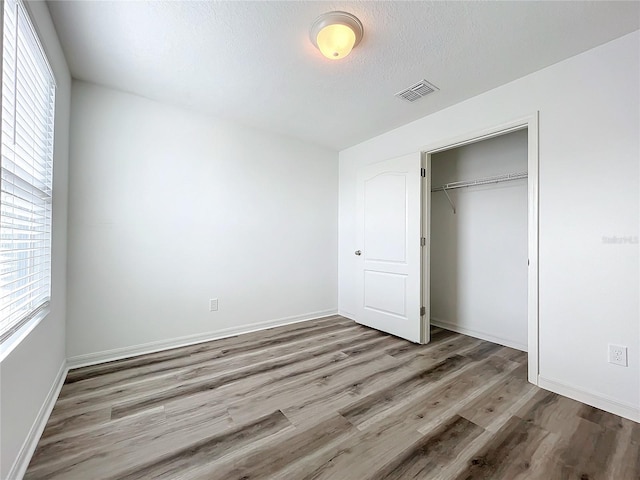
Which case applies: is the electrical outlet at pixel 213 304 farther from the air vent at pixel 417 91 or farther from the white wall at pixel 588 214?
the white wall at pixel 588 214

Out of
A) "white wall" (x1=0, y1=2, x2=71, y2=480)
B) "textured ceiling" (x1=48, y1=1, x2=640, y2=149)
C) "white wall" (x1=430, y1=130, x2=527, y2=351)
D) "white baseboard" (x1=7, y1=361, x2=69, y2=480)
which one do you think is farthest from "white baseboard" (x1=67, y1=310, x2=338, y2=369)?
"textured ceiling" (x1=48, y1=1, x2=640, y2=149)

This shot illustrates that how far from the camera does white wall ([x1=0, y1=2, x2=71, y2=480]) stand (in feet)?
3.84

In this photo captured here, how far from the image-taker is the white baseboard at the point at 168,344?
238cm

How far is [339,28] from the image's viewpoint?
5.52 feet

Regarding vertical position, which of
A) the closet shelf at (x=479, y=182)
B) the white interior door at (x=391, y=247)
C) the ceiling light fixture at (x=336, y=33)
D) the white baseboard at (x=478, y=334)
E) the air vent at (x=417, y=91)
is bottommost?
the white baseboard at (x=478, y=334)

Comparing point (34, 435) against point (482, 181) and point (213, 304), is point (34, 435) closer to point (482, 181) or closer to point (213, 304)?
point (213, 304)

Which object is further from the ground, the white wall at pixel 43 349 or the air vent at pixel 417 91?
the air vent at pixel 417 91

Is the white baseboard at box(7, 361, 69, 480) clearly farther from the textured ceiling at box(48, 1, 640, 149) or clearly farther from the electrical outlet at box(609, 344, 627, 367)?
the electrical outlet at box(609, 344, 627, 367)

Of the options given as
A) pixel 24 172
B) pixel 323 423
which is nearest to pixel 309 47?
pixel 24 172

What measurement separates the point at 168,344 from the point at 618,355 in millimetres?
3564

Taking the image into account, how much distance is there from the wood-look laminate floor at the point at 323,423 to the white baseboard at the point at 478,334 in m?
0.35

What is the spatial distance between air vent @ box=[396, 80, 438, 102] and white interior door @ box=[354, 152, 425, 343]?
2.04ft

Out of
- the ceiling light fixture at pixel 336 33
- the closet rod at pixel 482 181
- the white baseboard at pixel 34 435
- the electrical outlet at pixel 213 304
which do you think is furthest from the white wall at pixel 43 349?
the closet rod at pixel 482 181

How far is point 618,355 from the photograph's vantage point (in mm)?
1789
